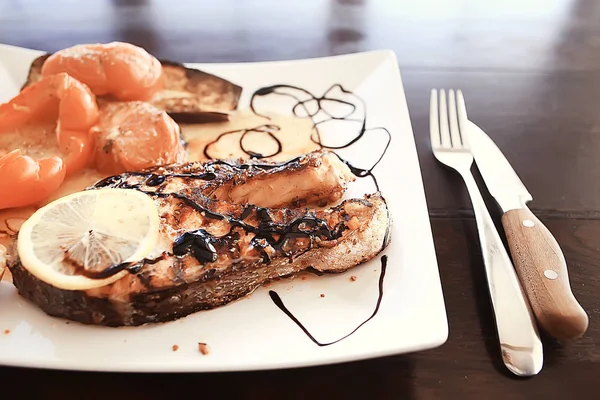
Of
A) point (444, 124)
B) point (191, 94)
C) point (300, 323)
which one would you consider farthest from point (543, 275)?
point (191, 94)

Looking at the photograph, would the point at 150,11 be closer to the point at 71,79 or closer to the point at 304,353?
the point at 71,79

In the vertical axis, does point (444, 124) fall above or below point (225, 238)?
below

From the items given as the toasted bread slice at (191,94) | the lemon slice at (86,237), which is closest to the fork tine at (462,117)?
the toasted bread slice at (191,94)

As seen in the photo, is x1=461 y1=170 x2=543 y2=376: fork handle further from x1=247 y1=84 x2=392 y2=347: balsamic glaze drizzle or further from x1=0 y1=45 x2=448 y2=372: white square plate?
x1=247 y1=84 x2=392 y2=347: balsamic glaze drizzle

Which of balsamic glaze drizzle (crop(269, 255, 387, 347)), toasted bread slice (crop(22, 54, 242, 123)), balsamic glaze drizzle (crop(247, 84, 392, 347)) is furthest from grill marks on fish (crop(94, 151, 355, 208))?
toasted bread slice (crop(22, 54, 242, 123))

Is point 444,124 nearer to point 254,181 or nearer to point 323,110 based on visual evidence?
point 323,110

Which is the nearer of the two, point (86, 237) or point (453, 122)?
point (86, 237)

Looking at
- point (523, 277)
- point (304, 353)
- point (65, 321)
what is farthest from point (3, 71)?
point (523, 277)
